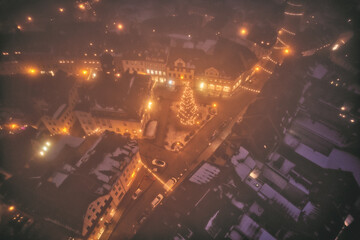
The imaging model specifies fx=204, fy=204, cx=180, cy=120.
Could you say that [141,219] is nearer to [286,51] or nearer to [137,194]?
[137,194]

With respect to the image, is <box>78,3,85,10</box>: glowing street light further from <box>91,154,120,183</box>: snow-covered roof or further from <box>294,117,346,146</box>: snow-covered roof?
<box>294,117,346,146</box>: snow-covered roof

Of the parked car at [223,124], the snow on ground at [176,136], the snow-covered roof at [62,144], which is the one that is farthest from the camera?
the parked car at [223,124]

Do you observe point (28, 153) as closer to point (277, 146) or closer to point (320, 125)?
point (277, 146)

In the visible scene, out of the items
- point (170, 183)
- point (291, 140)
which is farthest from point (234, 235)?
point (291, 140)

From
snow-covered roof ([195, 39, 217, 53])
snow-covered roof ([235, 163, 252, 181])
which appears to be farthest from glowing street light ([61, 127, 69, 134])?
snow-covered roof ([195, 39, 217, 53])

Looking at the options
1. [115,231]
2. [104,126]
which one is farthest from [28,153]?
[115,231]

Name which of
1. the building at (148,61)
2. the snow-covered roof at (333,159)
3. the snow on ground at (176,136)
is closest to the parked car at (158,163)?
the snow on ground at (176,136)

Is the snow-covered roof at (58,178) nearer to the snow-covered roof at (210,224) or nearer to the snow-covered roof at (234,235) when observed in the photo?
the snow-covered roof at (210,224)

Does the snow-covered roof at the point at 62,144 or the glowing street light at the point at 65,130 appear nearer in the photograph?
the snow-covered roof at the point at 62,144
